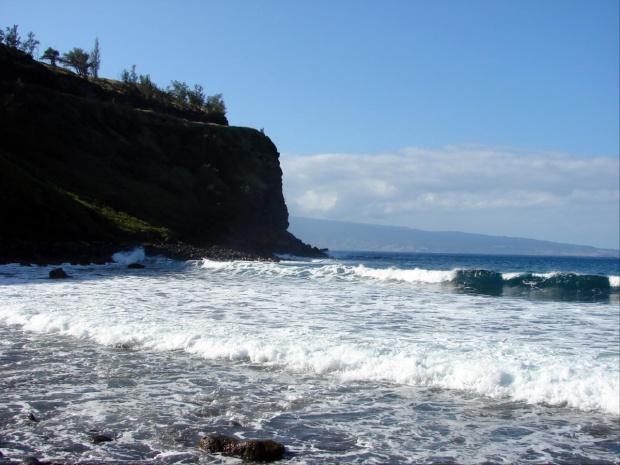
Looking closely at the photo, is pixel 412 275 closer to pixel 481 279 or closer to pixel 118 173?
pixel 481 279

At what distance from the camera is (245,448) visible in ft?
17.6

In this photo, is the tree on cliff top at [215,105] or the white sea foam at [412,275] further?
the tree on cliff top at [215,105]

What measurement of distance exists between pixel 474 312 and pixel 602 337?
387cm

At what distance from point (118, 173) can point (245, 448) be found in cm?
4602

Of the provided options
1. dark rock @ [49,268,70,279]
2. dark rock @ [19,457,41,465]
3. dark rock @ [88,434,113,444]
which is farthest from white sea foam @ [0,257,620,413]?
dark rock @ [19,457,41,465]

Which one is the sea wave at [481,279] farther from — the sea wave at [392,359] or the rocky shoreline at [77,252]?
the sea wave at [392,359]

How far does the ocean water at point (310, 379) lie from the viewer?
18.9ft

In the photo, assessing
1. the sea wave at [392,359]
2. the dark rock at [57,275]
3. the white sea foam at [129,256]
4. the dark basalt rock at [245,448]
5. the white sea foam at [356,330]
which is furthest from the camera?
the white sea foam at [129,256]

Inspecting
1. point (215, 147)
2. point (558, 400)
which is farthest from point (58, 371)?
point (215, 147)

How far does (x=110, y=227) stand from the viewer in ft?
117

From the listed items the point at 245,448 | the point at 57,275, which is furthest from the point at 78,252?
the point at 245,448

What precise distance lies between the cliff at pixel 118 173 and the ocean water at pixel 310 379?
16.4 meters

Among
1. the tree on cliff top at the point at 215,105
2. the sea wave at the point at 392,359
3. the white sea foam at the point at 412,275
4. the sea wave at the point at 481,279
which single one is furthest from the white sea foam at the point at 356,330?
the tree on cliff top at the point at 215,105

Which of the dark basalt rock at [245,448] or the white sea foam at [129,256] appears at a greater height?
the white sea foam at [129,256]
